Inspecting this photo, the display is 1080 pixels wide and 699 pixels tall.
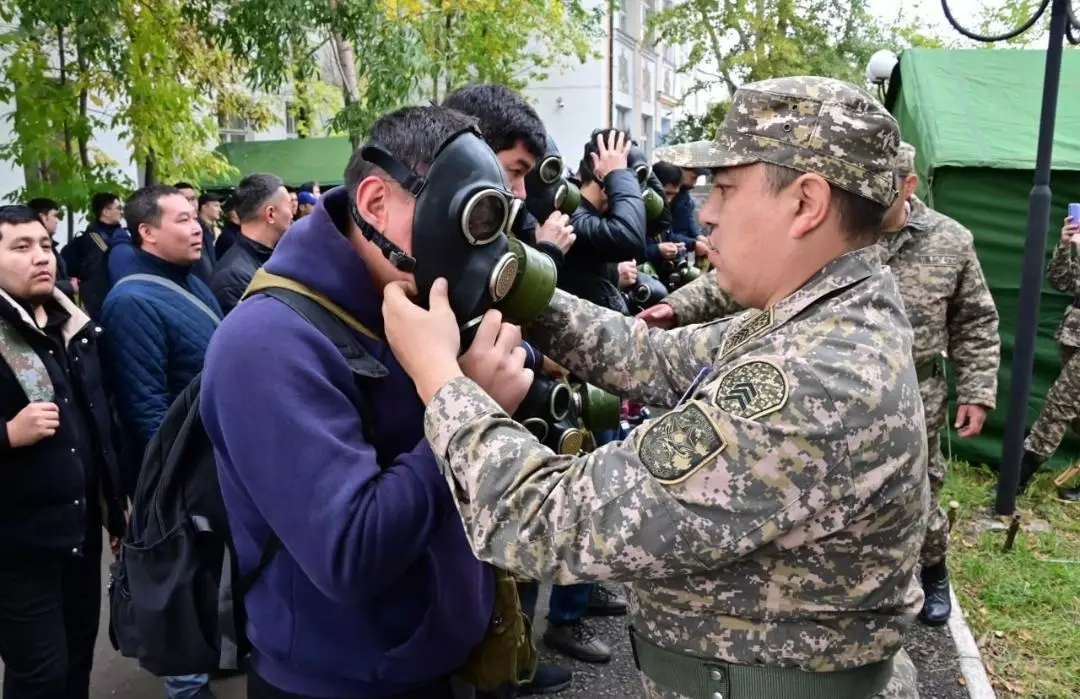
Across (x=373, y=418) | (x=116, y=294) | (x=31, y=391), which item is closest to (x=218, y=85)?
(x=116, y=294)

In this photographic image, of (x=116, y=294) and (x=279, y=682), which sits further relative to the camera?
(x=116, y=294)

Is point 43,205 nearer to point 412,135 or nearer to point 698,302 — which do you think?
point 698,302

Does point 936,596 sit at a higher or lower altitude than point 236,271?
lower

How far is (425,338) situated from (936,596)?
3.92 m

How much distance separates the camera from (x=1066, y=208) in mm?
6410

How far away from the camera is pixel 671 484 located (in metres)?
1.38

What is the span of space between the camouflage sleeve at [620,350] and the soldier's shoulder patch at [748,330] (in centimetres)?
29

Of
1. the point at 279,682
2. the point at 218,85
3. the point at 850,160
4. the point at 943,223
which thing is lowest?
the point at 279,682

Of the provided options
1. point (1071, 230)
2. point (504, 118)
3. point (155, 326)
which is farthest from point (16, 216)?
point (1071, 230)

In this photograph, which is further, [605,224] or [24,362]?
[605,224]

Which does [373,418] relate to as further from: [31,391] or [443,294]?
[31,391]

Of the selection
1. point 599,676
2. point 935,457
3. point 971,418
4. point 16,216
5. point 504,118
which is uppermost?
point 504,118

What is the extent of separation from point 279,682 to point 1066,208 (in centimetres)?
668

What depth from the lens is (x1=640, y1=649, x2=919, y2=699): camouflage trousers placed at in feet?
5.75
